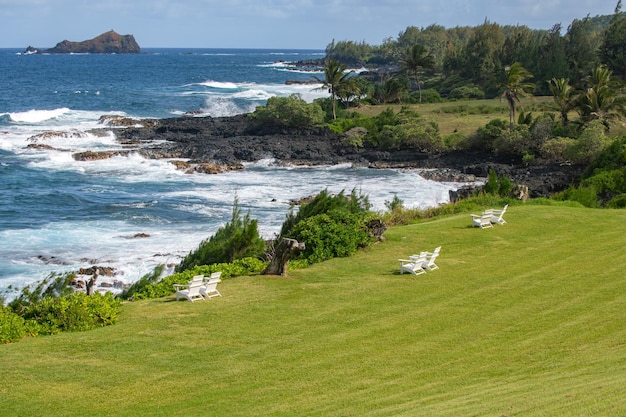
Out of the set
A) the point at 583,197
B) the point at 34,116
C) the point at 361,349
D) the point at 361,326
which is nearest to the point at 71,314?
the point at 361,326

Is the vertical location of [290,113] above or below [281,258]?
above

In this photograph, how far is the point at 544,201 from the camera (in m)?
28.6

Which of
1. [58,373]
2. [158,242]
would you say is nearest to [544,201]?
[158,242]

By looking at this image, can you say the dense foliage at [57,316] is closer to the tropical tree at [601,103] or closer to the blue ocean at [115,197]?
the blue ocean at [115,197]

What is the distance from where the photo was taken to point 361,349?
41.7 feet

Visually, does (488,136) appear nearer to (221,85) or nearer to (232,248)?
(232,248)

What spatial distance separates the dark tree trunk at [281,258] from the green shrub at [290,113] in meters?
40.6

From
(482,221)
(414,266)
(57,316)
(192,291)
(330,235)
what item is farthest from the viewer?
(482,221)

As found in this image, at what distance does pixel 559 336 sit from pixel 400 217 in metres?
14.4

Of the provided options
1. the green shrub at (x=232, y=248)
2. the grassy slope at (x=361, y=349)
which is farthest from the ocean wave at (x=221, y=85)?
the grassy slope at (x=361, y=349)

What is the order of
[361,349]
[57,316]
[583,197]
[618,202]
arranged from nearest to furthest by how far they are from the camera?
[361,349] → [57,316] → [618,202] → [583,197]

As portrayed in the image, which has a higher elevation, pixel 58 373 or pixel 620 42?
pixel 620 42

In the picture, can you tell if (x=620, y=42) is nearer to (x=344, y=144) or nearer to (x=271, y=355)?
(x=344, y=144)

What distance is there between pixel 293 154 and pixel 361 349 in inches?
1522
